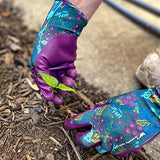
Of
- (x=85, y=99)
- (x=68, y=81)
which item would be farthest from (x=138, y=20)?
(x=68, y=81)

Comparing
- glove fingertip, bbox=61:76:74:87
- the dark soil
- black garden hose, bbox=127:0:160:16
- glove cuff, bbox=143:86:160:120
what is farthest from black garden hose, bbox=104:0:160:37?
glove fingertip, bbox=61:76:74:87

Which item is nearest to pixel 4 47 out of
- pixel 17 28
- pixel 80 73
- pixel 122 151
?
pixel 17 28

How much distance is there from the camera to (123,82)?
180 cm

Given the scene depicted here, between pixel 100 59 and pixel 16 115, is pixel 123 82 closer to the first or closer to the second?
pixel 100 59

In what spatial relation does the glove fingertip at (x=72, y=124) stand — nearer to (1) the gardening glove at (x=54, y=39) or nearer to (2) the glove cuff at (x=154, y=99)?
(1) the gardening glove at (x=54, y=39)

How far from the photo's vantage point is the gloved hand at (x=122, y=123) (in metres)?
1.09

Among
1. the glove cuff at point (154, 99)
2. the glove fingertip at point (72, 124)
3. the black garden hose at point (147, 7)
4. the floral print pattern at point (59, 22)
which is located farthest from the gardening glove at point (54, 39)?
the black garden hose at point (147, 7)

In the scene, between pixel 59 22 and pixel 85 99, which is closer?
pixel 59 22

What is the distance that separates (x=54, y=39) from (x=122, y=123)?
Answer: 0.71 m

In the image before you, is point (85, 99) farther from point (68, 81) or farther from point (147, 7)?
point (147, 7)

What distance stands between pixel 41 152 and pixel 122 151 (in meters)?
0.49

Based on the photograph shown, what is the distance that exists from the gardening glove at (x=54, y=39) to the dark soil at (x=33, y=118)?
0.18 m

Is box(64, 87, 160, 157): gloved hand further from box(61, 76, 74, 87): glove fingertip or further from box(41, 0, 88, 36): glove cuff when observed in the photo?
box(41, 0, 88, 36): glove cuff

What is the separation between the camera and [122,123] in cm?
112
